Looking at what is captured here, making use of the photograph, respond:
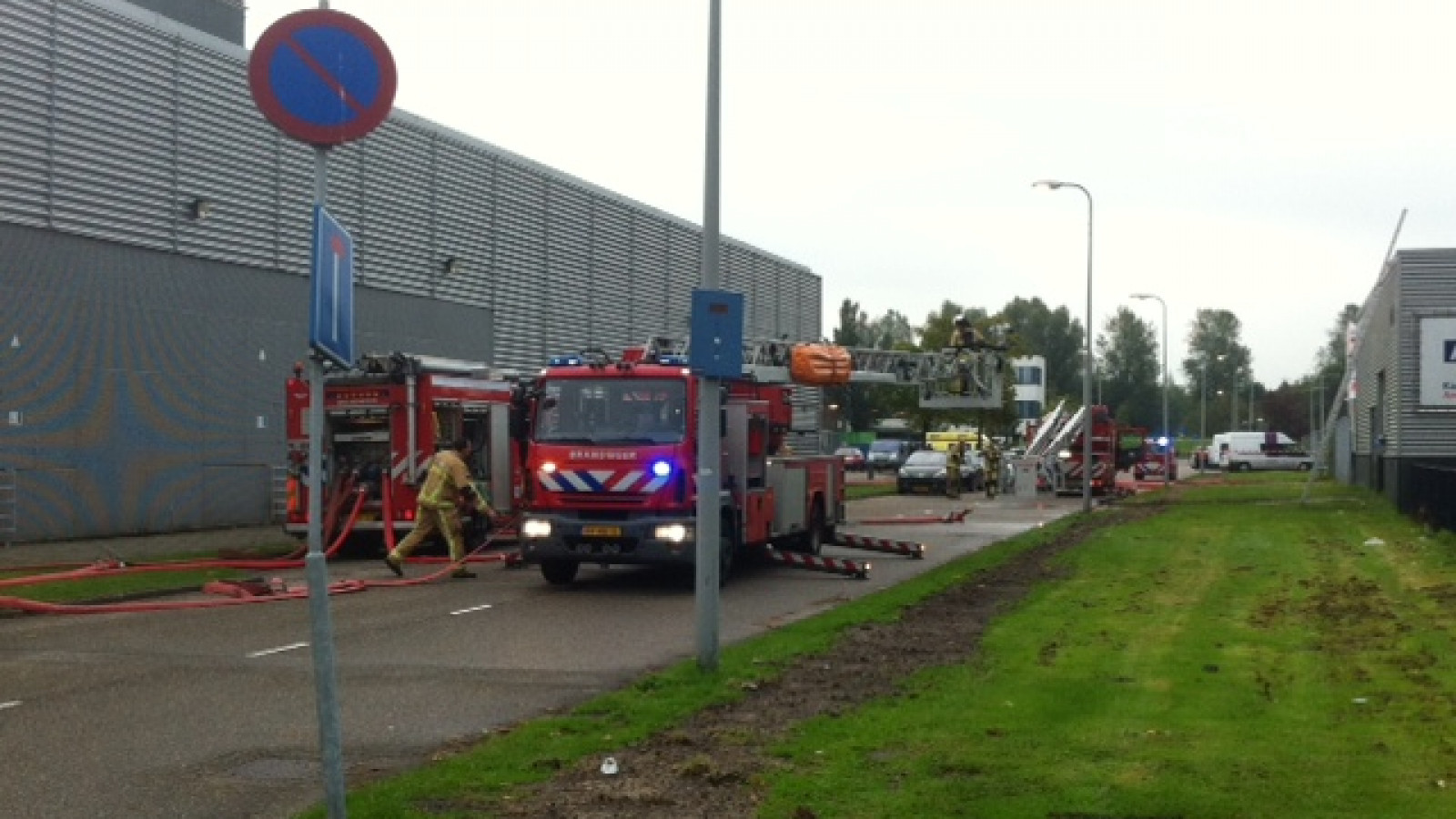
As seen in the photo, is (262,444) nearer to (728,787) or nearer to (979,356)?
(979,356)

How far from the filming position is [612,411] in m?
18.0

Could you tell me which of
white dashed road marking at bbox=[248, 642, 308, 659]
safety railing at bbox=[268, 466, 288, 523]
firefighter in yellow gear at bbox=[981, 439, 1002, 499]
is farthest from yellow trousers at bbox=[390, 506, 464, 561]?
firefighter in yellow gear at bbox=[981, 439, 1002, 499]

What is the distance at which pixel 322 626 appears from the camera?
19.1 feet

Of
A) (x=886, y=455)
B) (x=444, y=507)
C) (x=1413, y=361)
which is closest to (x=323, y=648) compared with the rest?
(x=444, y=507)

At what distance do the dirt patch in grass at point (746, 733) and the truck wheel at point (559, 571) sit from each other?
15.6 ft

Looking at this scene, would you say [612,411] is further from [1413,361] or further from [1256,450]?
[1256,450]

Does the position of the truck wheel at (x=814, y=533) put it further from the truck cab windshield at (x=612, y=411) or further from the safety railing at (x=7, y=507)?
the safety railing at (x=7, y=507)

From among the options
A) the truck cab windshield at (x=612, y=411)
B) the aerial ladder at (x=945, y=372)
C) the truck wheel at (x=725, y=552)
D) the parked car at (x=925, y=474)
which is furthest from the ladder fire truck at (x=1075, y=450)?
the truck cab windshield at (x=612, y=411)

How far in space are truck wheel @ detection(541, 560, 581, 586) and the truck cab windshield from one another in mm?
1626

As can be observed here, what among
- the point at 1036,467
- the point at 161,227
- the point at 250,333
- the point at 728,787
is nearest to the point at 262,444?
the point at 250,333

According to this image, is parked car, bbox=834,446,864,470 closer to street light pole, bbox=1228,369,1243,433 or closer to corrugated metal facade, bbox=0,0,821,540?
corrugated metal facade, bbox=0,0,821,540

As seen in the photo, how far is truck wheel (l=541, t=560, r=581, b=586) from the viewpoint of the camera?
61.4ft

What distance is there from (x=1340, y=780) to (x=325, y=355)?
17.4 feet

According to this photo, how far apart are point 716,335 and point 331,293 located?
5895 millimetres
